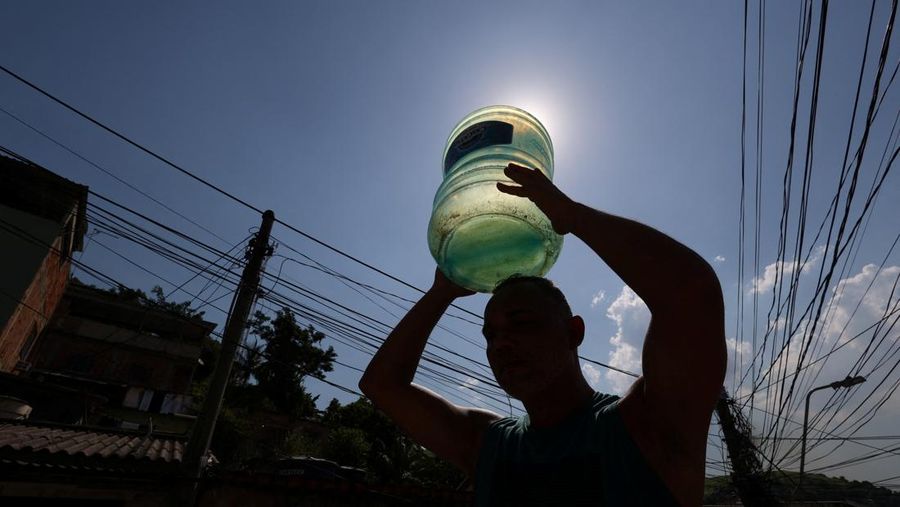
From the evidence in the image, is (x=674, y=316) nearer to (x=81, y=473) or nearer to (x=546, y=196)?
(x=546, y=196)

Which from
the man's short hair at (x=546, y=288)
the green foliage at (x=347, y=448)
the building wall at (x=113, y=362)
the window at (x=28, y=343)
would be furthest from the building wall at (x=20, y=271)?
the man's short hair at (x=546, y=288)

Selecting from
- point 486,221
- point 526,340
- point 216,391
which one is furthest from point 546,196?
point 216,391

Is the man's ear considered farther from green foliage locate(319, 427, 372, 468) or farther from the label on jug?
green foliage locate(319, 427, 372, 468)

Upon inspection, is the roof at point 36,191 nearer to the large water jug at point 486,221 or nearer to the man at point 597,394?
the large water jug at point 486,221

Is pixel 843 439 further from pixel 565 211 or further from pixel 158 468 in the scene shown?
pixel 158 468

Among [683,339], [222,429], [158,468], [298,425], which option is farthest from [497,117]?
[298,425]

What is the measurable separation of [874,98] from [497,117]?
2897 mm

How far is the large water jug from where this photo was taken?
6.16 ft

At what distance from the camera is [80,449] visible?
717cm

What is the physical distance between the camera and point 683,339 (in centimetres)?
100

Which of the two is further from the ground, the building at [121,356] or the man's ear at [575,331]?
the building at [121,356]

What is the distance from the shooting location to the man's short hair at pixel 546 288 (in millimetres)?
1476

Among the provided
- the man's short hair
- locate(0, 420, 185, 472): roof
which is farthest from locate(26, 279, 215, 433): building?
the man's short hair

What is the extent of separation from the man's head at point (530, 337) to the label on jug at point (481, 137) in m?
0.92
